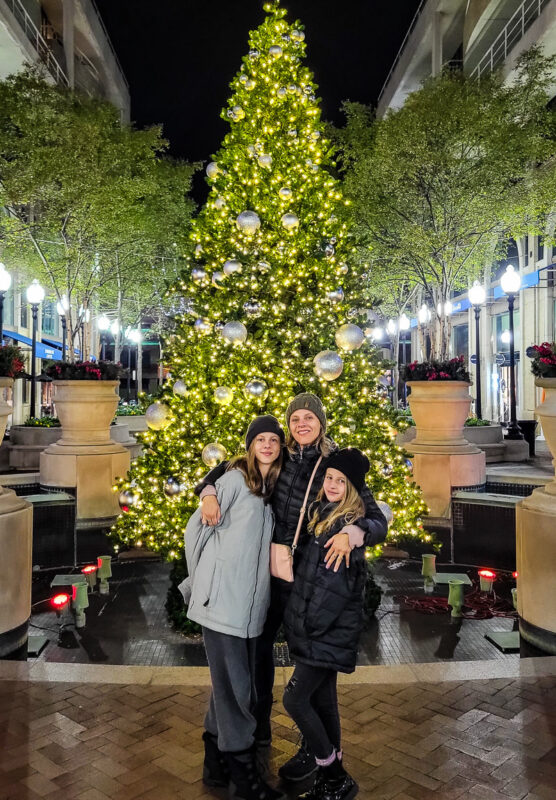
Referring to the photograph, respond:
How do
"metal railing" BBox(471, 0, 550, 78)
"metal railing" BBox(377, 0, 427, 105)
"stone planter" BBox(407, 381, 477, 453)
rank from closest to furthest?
1. "stone planter" BBox(407, 381, 477, 453)
2. "metal railing" BBox(471, 0, 550, 78)
3. "metal railing" BBox(377, 0, 427, 105)

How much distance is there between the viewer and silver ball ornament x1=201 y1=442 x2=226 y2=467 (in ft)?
19.7

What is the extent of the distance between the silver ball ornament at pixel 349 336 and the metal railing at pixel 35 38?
25608 millimetres

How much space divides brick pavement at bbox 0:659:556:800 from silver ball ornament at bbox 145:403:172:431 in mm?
2714

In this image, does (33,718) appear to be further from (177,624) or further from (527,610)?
(527,610)

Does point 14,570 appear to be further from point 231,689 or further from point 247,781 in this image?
point 247,781

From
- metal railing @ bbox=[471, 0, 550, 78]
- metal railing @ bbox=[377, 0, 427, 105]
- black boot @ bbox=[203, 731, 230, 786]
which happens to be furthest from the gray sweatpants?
metal railing @ bbox=[377, 0, 427, 105]

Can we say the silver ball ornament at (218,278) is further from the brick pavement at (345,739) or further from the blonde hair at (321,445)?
the brick pavement at (345,739)

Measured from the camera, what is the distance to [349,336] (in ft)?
20.3

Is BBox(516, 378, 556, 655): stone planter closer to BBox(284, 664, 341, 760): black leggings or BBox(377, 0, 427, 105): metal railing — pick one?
BBox(284, 664, 341, 760): black leggings

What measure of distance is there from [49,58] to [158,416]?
99.4ft

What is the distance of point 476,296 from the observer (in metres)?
17.7

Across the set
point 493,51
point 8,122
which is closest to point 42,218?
point 8,122

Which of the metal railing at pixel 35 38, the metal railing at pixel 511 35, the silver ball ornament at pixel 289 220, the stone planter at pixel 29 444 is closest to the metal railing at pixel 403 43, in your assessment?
the metal railing at pixel 511 35

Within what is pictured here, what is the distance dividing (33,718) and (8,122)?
20.2 meters
